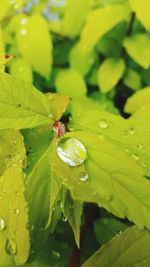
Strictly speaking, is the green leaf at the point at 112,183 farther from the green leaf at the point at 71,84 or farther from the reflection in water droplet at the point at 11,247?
the green leaf at the point at 71,84

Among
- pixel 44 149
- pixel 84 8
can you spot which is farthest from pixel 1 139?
pixel 84 8

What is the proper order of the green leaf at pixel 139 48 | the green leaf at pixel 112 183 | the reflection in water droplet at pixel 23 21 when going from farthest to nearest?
the reflection in water droplet at pixel 23 21
the green leaf at pixel 139 48
the green leaf at pixel 112 183

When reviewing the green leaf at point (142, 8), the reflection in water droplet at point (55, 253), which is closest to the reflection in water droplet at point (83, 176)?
the reflection in water droplet at point (55, 253)

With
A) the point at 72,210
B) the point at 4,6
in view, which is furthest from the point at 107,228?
the point at 4,6

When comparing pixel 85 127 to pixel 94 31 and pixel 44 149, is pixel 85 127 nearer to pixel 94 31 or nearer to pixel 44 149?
pixel 44 149

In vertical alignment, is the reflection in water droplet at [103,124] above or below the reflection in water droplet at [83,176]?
above

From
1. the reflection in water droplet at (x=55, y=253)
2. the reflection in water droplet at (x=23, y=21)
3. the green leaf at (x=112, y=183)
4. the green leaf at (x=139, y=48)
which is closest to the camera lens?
the green leaf at (x=112, y=183)

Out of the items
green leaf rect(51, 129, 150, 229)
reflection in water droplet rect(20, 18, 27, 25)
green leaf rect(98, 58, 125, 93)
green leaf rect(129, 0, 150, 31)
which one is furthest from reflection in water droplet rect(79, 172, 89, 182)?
reflection in water droplet rect(20, 18, 27, 25)

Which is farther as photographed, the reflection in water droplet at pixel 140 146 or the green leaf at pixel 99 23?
the green leaf at pixel 99 23
